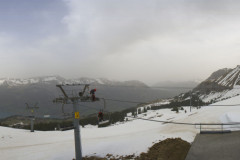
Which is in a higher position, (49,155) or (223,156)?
(223,156)

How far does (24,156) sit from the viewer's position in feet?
101

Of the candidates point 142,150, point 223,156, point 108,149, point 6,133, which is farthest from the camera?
point 6,133

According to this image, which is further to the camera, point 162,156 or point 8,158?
point 8,158

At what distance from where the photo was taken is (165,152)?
24.1 metres

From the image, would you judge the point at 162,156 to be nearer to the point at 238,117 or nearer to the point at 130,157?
the point at 130,157

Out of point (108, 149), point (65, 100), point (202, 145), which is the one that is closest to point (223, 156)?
point (202, 145)

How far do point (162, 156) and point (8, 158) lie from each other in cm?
2275

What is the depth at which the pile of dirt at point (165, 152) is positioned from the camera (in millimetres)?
23066

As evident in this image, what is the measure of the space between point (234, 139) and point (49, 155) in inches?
971

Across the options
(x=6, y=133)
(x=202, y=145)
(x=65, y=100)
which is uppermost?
(x=65, y=100)

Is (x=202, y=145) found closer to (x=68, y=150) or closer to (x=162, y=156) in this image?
(x=162, y=156)

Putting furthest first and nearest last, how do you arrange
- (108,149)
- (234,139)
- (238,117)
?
(238,117) < (108,149) < (234,139)

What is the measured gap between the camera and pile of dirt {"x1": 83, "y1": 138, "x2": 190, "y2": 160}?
2307 cm

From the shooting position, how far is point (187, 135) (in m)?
32.3
